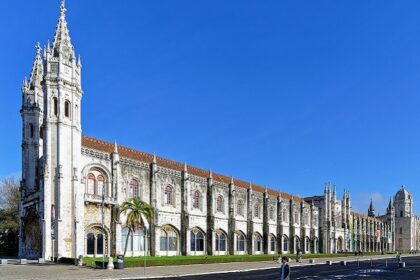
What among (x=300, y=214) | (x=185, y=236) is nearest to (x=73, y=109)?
(x=185, y=236)

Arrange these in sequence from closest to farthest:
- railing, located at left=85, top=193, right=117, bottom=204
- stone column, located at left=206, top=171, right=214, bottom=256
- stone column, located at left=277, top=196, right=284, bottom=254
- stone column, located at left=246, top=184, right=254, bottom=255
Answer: railing, located at left=85, top=193, right=117, bottom=204 → stone column, located at left=206, top=171, right=214, bottom=256 → stone column, located at left=246, top=184, right=254, bottom=255 → stone column, located at left=277, top=196, right=284, bottom=254

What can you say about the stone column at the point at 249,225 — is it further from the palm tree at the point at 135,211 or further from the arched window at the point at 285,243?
the palm tree at the point at 135,211

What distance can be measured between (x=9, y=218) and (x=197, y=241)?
25263mm

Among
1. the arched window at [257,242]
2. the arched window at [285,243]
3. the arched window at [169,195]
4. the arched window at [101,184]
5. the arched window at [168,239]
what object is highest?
the arched window at [101,184]

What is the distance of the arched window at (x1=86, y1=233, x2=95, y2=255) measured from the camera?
146 ft

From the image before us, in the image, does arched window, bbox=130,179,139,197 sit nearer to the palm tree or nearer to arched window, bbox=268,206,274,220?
the palm tree

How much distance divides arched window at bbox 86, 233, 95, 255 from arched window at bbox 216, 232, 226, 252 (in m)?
21.4

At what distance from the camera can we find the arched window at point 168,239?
52.9 metres

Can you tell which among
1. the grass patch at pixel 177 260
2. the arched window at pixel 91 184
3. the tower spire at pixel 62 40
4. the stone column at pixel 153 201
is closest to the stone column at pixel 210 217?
the grass patch at pixel 177 260

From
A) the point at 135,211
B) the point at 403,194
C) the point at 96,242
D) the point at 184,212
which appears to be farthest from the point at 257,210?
the point at 403,194

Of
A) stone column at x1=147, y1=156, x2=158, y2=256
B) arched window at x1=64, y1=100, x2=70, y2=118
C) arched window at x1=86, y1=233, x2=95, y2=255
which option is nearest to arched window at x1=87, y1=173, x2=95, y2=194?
arched window at x1=86, y1=233, x2=95, y2=255

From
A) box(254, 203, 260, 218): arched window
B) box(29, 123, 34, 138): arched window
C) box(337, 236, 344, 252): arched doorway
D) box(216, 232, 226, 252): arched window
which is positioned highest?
box(29, 123, 34, 138): arched window

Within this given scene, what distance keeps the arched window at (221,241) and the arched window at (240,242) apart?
359 cm

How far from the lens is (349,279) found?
106ft
